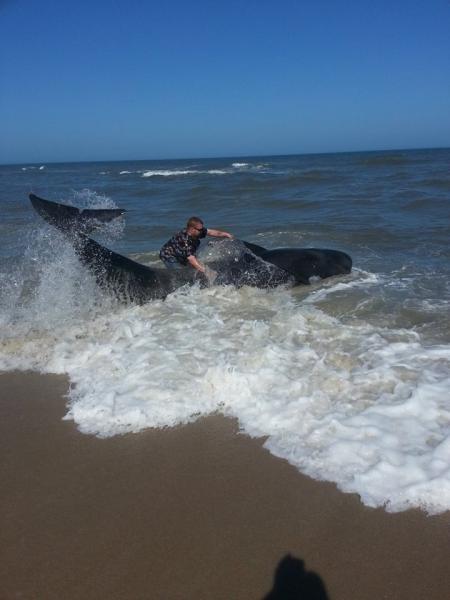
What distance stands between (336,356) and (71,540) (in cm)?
302

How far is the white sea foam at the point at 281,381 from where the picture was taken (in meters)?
3.35

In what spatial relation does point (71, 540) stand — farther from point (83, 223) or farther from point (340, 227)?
point (340, 227)

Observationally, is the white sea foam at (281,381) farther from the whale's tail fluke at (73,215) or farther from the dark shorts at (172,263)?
the dark shorts at (172,263)

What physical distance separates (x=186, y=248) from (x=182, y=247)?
0.07 meters

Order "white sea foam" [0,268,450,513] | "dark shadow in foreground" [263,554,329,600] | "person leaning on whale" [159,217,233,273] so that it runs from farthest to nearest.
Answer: "person leaning on whale" [159,217,233,273] → "white sea foam" [0,268,450,513] → "dark shadow in foreground" [263,554,329,600]

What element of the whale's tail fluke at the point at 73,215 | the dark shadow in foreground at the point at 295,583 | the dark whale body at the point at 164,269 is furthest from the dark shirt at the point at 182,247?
the dark shadow in foreground at the point at 295,583

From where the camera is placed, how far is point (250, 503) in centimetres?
306

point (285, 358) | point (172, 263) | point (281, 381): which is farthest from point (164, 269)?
point (281, 381)

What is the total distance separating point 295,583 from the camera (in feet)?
8.27

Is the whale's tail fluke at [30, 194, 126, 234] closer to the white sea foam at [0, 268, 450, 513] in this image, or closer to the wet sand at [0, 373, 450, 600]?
the white sea foam at [0, 268, 450, 513]

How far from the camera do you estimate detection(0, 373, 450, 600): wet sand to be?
99.3 inches

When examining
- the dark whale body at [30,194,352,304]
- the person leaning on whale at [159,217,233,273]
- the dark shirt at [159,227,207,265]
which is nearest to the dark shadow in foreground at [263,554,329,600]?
the dark whale body at [30,194,352,304]

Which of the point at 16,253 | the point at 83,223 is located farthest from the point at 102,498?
the point at 16,253

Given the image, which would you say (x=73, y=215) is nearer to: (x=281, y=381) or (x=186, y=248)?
(x=186, y=248)
